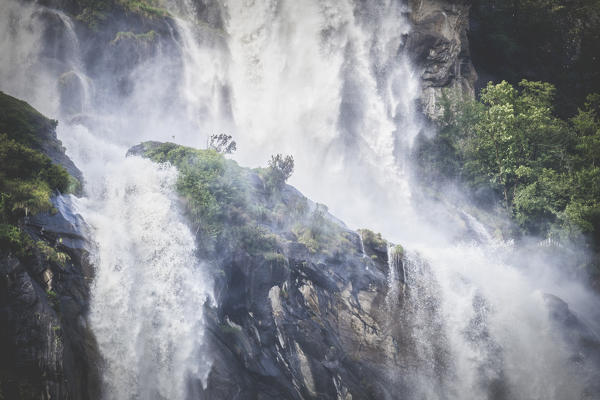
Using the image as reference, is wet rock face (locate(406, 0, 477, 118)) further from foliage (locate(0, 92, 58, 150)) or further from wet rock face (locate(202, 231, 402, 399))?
foliage (locate(0, 92, 58, 150))

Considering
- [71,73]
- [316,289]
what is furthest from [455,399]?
[71,73]

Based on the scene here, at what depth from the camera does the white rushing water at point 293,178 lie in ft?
46.9

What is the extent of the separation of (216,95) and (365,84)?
15258 millimetres

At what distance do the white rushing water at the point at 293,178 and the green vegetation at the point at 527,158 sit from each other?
2986mm

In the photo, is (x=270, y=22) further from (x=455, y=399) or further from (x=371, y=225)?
(x=455, y=399)

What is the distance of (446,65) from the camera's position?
3509 centimetres

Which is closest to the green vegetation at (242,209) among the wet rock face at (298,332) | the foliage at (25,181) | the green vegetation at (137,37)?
the wet rock face at (298,332)

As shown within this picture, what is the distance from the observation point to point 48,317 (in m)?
9.36

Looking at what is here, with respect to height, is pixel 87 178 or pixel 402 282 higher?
pixel 87 178

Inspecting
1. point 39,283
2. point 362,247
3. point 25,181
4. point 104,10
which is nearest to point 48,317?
point 39,283

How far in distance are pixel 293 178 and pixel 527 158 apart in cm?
2029

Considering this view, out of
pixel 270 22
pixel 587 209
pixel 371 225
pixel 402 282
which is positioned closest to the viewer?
pixel 402 282

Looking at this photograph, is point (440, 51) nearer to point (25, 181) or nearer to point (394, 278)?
point (394, 278)

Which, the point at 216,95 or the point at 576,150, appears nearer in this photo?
the point at 576,150
